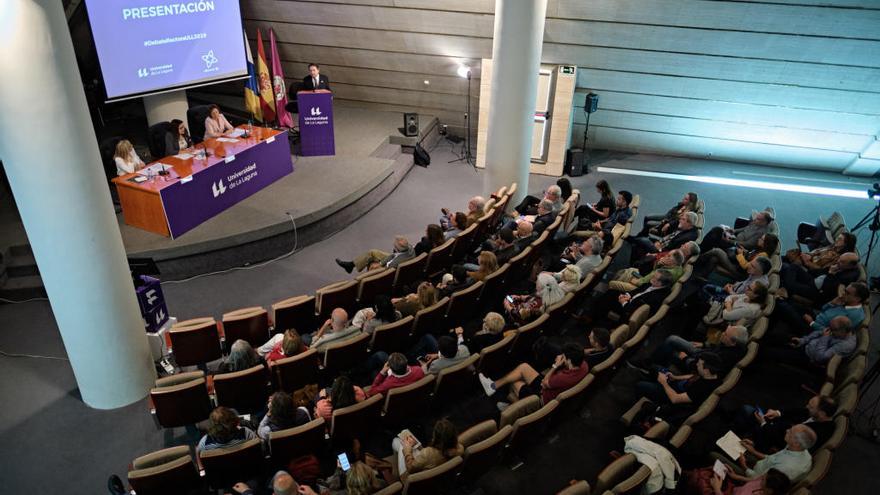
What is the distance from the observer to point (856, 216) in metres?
8.81

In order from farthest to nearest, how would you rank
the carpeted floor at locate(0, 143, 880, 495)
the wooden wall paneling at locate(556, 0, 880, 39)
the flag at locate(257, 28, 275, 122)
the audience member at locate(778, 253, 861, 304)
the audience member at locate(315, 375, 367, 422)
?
the flag at locate(257, 28, 275, 122), the wooden wall paneling at locate(556, 0, 880, 39), the audience member at locate(778, 253, 861, 304), the carpeted floor at locate(0, 143, 880, 495), the audience member at locate(315, 375, 367, 422)

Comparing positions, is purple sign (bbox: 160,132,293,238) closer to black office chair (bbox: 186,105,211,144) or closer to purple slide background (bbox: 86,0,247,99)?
purple slide background (bbox: 86,0,247,99)

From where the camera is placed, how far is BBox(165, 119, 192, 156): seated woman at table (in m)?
7.99

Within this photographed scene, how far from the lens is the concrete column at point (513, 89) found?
7.41 metres

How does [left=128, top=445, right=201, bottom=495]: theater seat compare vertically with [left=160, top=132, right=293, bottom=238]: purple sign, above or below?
below

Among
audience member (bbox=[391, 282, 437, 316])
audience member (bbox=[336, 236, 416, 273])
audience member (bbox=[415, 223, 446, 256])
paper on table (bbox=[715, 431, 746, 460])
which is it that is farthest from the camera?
audience member (bbox=[415, 223, 446, 256])

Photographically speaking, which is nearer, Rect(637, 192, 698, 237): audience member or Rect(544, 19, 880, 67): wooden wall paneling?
Rect(637, 192, 698, 237): audience member

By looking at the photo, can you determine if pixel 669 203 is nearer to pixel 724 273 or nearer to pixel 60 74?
pixel 724 273

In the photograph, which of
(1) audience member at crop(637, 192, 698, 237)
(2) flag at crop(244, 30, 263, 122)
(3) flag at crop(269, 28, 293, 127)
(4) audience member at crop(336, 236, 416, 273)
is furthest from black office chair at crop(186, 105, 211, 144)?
(1) audience member at crop(637, 192, 698, 237)

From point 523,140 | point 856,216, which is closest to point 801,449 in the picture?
point 523,140

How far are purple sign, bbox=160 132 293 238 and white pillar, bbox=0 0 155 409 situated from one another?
2337mm

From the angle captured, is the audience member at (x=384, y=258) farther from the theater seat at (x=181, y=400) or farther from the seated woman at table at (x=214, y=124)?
the seated woman at table at (x=214, y=124)

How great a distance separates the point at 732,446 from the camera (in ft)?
14.5

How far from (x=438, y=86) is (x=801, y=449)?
849 centimetres
